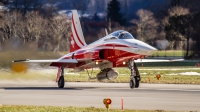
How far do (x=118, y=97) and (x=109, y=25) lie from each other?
76.4 meters

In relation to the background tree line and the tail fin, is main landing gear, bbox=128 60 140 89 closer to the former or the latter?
the tail fin

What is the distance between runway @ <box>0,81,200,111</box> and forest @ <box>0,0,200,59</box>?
99.2ft

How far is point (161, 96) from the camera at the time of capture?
29.6 metres

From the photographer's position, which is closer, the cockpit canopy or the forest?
the cockpit canopy

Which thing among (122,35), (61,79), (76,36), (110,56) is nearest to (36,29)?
(76,36)

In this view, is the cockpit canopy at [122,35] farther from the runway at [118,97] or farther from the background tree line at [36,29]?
the background tree line at [36,29]

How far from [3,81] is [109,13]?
249ft

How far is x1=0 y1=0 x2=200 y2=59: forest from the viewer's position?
81.9 m

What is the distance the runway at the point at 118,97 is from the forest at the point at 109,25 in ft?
99.2

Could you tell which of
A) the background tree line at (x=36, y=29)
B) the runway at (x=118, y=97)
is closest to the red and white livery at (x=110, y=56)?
the runway at (x=118, y=97)

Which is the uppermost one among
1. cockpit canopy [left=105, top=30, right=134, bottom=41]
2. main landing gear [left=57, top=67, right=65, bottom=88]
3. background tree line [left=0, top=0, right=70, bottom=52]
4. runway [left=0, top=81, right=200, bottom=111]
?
background tree line [left=0, top=0, right=70, bottom=52]

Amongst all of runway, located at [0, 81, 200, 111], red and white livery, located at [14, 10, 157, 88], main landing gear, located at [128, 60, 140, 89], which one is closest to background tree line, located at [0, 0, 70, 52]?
red and white livery, located at [14, 10, 157, 88]

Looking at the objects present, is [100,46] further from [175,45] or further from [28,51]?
[175,45]

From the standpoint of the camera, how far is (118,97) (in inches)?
1155
